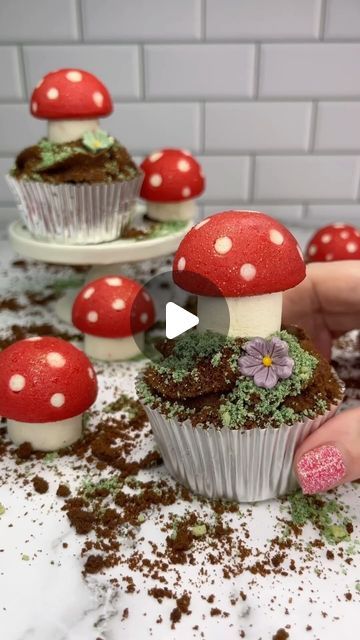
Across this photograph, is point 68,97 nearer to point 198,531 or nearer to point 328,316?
point 328,316

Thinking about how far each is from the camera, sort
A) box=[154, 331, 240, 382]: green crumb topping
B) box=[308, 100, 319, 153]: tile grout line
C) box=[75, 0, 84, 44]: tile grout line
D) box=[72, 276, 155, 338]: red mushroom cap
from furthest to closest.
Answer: box=[308, 100, 319, 153]: tile grout line < box=[75, 0, 84, 44]: tile grout line < box=[72, 276, 155, 338]: red mushroom cap < box=[154, 331, 240, 382]: green crumb topping

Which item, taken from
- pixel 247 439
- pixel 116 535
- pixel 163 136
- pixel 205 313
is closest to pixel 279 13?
pixel 163 136

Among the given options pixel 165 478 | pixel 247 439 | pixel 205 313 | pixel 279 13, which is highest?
pixel 279 13

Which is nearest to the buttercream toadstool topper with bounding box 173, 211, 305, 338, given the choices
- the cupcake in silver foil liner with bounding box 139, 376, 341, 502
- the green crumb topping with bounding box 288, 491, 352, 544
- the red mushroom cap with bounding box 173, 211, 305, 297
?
the red mushroom cap with bounding box 173, 211, 305, 297

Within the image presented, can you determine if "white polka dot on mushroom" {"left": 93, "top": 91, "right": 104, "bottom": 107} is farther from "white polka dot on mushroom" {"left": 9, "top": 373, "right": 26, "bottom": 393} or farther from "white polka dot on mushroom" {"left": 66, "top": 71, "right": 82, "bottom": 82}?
"white polka dot on mushroom" {"left": 9, "top": 373, "right": 26, "bottom": 393}

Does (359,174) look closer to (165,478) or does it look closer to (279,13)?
(279,13)

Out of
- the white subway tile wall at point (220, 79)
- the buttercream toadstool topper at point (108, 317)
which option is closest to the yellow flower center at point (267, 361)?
the buttercream toadstool topper at point (108, 317)

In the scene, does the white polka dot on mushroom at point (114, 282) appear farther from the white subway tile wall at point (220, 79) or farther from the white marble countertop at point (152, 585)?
the white subway tile wall at point (220, 79)
